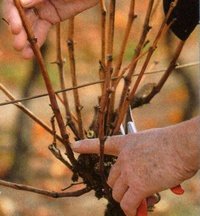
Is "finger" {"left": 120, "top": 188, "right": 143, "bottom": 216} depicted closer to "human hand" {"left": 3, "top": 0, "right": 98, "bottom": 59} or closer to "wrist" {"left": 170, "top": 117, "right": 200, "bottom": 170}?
"wrist" {"left": 170, "top": 117, "right": 200, "bottom": 170}

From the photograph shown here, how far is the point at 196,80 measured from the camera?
2887 millimetres

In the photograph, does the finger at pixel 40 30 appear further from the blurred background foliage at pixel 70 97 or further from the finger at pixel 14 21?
the blurred background foliage at pixel 70 97

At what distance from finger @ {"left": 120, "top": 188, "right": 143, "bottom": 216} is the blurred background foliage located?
800 mm

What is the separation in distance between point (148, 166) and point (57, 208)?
0.96 meters

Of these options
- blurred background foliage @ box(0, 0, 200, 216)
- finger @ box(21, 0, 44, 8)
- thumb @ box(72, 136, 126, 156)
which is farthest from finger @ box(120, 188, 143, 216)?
blurred background foliage @ box(0, 0, 200, 216)

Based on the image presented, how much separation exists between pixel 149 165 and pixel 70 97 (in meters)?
1.53

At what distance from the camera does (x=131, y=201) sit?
1.33 meters

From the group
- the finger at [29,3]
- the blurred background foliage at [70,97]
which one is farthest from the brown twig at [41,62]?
the blurred background foliage at [70,97]

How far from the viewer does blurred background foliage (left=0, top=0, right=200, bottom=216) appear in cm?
220

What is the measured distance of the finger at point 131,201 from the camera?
1.32 m

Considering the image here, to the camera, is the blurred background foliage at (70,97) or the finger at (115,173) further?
the blurred background foliage at (70,97)

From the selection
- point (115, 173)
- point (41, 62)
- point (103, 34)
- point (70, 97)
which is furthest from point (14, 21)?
point (70, 97)

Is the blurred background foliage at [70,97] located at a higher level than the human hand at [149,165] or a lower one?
higher

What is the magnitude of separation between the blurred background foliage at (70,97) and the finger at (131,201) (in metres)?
0.80
